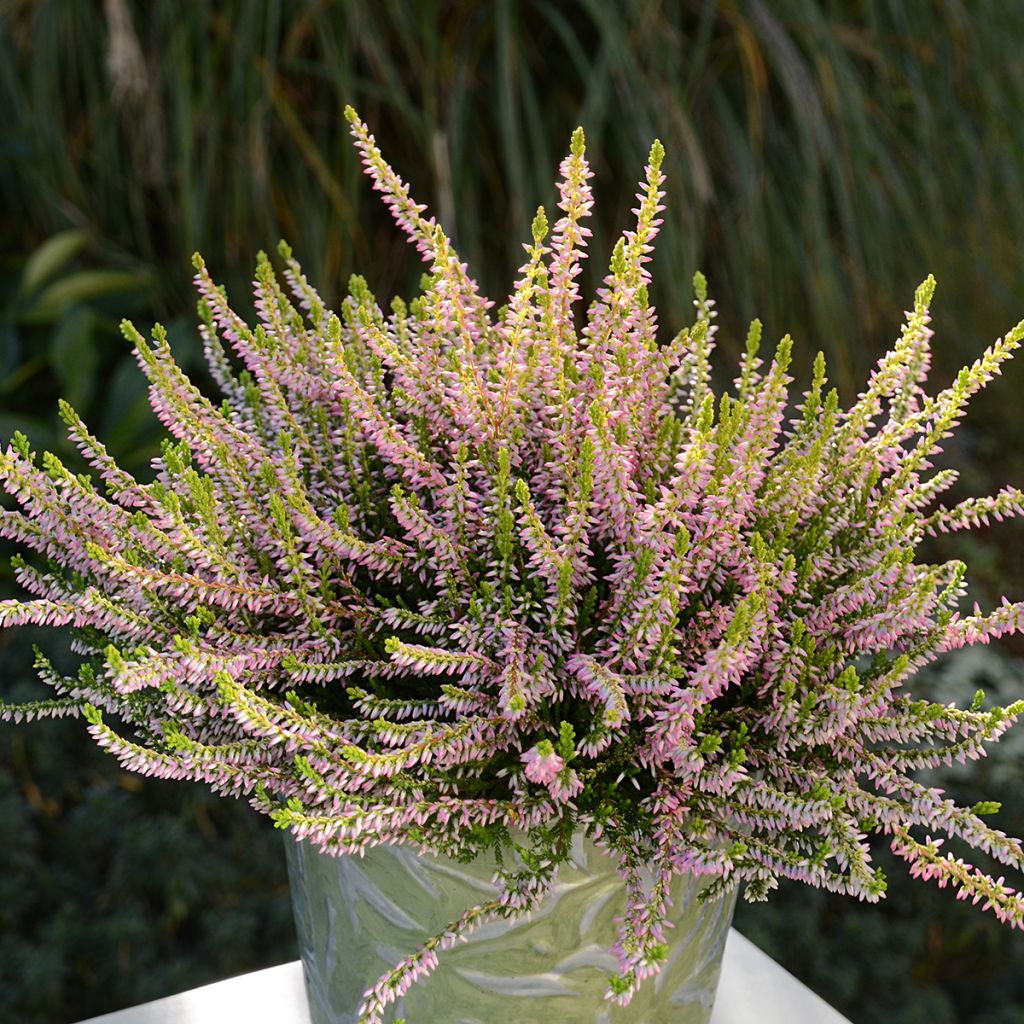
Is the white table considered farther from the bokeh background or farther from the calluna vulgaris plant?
the bokeh background

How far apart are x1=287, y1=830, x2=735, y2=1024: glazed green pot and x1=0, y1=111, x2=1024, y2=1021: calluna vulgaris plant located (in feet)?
0.08

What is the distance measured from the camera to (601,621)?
1.90ft

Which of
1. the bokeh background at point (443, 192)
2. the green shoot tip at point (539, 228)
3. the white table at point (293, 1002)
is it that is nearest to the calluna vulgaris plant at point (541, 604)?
the green shoot tip at point (539, 228)

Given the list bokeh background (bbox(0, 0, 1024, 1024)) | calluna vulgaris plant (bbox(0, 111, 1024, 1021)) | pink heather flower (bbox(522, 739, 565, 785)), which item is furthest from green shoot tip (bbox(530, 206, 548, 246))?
bokeh background (bbox(0, 0, 1024, 1024))

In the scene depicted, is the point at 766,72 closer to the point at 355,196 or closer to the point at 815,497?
the point at 355,196

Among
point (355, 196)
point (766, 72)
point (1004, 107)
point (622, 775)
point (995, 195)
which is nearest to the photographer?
point (622, 775)

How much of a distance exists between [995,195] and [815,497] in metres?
2.12

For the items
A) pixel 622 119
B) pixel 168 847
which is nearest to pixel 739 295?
pixel 622 119

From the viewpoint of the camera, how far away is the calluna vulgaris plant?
1.68 feet

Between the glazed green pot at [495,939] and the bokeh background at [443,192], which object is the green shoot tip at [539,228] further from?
the bokeh background at [443,192]

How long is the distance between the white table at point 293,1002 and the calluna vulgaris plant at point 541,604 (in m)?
0.27

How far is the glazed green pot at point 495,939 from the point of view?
563mm

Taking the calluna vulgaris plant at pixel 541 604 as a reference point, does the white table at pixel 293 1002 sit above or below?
below

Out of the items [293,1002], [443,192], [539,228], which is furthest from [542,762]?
[443,192]
